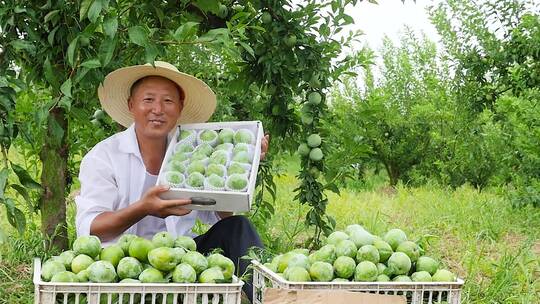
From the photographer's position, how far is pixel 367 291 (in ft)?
6.48

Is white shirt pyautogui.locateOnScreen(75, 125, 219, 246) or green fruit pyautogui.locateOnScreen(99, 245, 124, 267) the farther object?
white shirt pyautogui.locateOnScreen(75, 125, 219, 246)

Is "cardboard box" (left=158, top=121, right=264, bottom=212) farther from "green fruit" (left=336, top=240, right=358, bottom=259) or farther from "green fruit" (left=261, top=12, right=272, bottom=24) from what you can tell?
"green fruit" (left=261, top=12, right=272, bottom=24)

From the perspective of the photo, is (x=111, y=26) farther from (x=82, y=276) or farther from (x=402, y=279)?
(x=402, y=279)

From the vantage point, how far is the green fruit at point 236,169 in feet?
7.61

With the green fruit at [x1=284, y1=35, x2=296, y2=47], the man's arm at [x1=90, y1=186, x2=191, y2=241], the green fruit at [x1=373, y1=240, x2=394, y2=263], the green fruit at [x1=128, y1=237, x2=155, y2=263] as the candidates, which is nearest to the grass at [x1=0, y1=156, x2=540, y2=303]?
the green fruit at [x1=373, y1=240, x2=394, y2=263]

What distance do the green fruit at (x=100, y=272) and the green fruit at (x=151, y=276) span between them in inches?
3.0

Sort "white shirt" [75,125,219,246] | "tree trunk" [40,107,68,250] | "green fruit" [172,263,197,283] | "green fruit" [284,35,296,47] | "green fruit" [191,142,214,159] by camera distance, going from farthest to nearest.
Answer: "tree trunk" [40,107,68,250]
"green fruit" [284,35,296,47]
"white shirt" [75,125,219,246]
"green fruit" [191,142,214,159]
"green fruit" [172,263,197,283]

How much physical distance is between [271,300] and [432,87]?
6.86m

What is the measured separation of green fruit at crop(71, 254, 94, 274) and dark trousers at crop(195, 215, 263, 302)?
658 mm

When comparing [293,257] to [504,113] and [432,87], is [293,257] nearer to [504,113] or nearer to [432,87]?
[504,113]

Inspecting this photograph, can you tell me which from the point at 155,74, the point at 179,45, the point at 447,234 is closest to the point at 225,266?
the point at 155,74

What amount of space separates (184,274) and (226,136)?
63cm

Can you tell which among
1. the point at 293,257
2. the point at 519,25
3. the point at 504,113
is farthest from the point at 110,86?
the point at 504,113

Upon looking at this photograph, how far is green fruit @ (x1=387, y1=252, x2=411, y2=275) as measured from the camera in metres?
2.07
